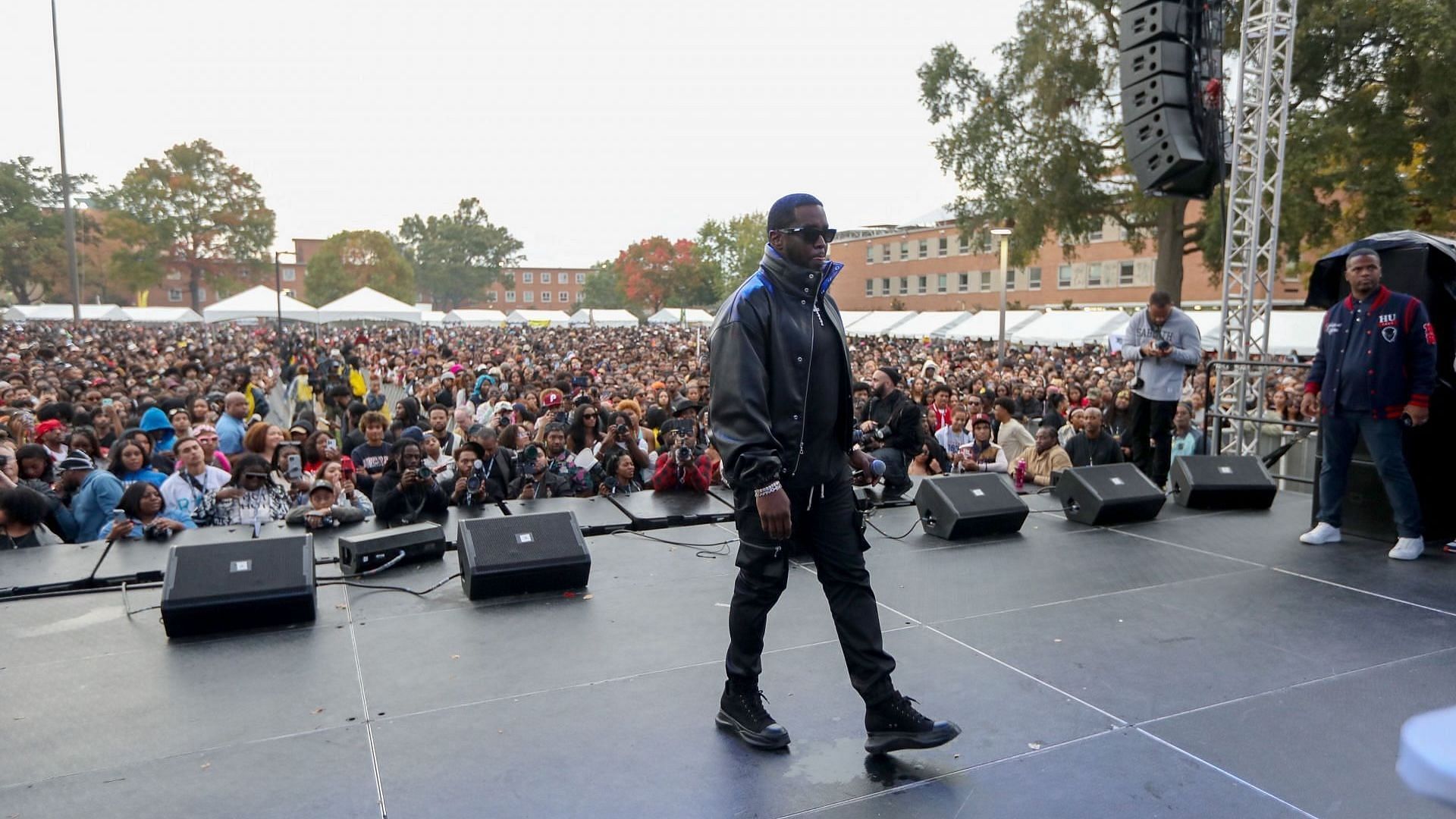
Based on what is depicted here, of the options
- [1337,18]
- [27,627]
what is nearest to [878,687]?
[27,627]

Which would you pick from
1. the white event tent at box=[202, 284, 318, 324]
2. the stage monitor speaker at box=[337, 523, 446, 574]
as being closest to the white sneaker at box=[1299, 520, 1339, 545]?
the stage monitor speaker at box=[337, 523, 446, 574]

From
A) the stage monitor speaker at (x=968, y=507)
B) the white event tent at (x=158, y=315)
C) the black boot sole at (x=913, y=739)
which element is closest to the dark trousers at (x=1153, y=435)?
the stage monitor speaker at (x=968, y=507)

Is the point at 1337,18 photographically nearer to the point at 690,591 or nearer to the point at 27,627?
the point at 690,591

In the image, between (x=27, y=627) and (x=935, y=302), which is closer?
(x=27, y=627)

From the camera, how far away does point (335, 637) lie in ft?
13.5

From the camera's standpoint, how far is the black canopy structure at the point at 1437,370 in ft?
17.5

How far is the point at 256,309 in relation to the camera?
1045 inches

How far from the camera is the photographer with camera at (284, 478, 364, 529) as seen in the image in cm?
614

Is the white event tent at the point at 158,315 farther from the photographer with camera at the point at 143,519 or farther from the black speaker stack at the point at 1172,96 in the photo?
the black speaker stack at the point at 1172,96

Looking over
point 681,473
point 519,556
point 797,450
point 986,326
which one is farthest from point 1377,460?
point 986,326

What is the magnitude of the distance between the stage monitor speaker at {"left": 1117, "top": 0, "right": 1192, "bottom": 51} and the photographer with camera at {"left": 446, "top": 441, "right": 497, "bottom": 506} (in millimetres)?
8066

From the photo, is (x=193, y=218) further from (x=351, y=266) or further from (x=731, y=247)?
(x=731, y=247)

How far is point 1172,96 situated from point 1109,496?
17.5ft

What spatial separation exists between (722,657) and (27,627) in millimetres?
A: 3365
